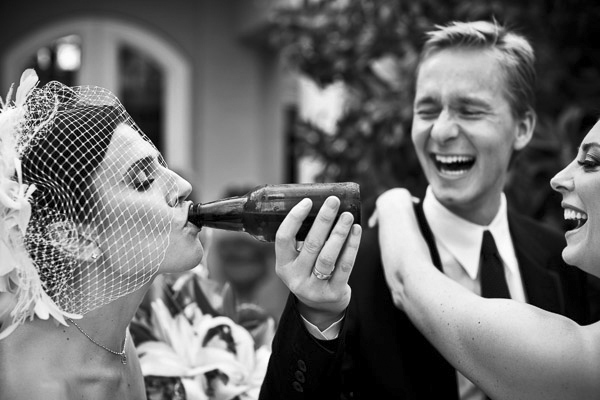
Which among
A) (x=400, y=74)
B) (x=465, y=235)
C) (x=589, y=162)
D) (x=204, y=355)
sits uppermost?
(x=400, y=74)

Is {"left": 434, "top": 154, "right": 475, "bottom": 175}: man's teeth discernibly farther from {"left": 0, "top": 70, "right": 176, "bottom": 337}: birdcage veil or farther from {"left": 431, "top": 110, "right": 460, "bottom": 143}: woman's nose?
{"left": 0, "top": 70, "right": 176, "bottom": 337}: birdcage veil

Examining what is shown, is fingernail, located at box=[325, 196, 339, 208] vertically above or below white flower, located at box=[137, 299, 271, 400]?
above

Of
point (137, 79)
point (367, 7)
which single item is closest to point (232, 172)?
→ point (137, 79)

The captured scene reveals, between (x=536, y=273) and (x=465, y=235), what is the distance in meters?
0.26

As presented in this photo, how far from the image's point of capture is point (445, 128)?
2.39m

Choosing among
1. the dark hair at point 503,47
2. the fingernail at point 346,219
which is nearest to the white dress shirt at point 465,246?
the dark hair at point 503,47

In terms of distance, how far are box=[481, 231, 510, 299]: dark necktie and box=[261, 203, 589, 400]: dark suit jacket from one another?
0.11 metres

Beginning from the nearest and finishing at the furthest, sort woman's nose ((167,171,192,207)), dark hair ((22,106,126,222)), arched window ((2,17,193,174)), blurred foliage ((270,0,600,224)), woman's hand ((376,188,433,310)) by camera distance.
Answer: dark hair ((22,106,126,222)) < woman's nose ((167,171,192,207)) < woman's hand ((376,188,433,310)) < blurred foliage ((270,0,600,224)) < arched window ((2,17,193,174))

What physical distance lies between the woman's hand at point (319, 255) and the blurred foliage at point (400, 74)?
1.97 meters

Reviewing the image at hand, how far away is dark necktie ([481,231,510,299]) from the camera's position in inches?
90.1

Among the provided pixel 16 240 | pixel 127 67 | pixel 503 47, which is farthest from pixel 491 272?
pixel 127 67

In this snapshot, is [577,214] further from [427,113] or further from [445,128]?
[427,113]

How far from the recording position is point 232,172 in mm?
8602

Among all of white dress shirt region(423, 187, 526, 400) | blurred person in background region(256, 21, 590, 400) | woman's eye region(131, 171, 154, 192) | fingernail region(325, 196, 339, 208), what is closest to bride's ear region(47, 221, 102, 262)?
woman's eye region(131, 171, 154, 192)
